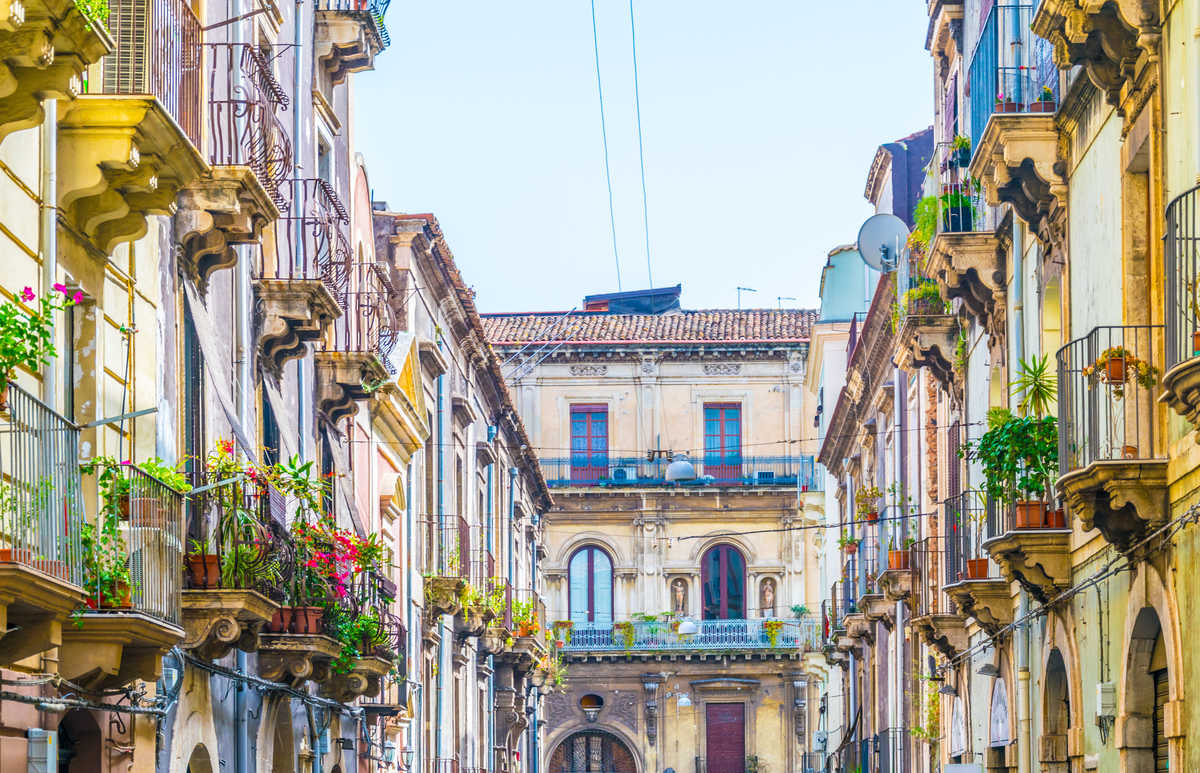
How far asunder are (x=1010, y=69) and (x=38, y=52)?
35.3 ft

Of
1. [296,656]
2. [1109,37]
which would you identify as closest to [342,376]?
[296,656]

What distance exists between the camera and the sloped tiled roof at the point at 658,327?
59.0m

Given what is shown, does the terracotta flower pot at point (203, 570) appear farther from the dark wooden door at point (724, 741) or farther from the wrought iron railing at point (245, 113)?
the dark wooden door at point (724, 741)

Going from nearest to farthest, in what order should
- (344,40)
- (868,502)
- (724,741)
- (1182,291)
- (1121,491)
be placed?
(1182,291) < (1121,491) < (344,40) < (868,502) < (724,741)

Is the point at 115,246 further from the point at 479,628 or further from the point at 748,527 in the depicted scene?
the point at 748,527

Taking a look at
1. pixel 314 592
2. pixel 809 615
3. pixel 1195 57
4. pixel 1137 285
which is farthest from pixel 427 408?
pixel 809 615

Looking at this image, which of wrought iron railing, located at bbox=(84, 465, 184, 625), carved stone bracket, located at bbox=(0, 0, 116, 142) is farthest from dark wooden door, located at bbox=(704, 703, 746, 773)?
carved stone bracket, located at bbox=(0, 0, 116, 142)

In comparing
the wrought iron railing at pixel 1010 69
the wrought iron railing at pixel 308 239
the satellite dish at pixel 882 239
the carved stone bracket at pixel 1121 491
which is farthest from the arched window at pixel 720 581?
the carved stone bracket at pixel 1121 491

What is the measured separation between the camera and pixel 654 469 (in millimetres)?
58375

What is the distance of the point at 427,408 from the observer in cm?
3306

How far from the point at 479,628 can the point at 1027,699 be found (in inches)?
700

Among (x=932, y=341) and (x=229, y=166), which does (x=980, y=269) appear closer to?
(x=932, y=341)

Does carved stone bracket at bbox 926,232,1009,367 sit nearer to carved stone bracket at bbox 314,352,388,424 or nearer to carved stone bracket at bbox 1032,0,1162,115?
carved stone bracket at bbox 1032,0,1162,115

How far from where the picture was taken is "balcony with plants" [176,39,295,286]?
1631cm
